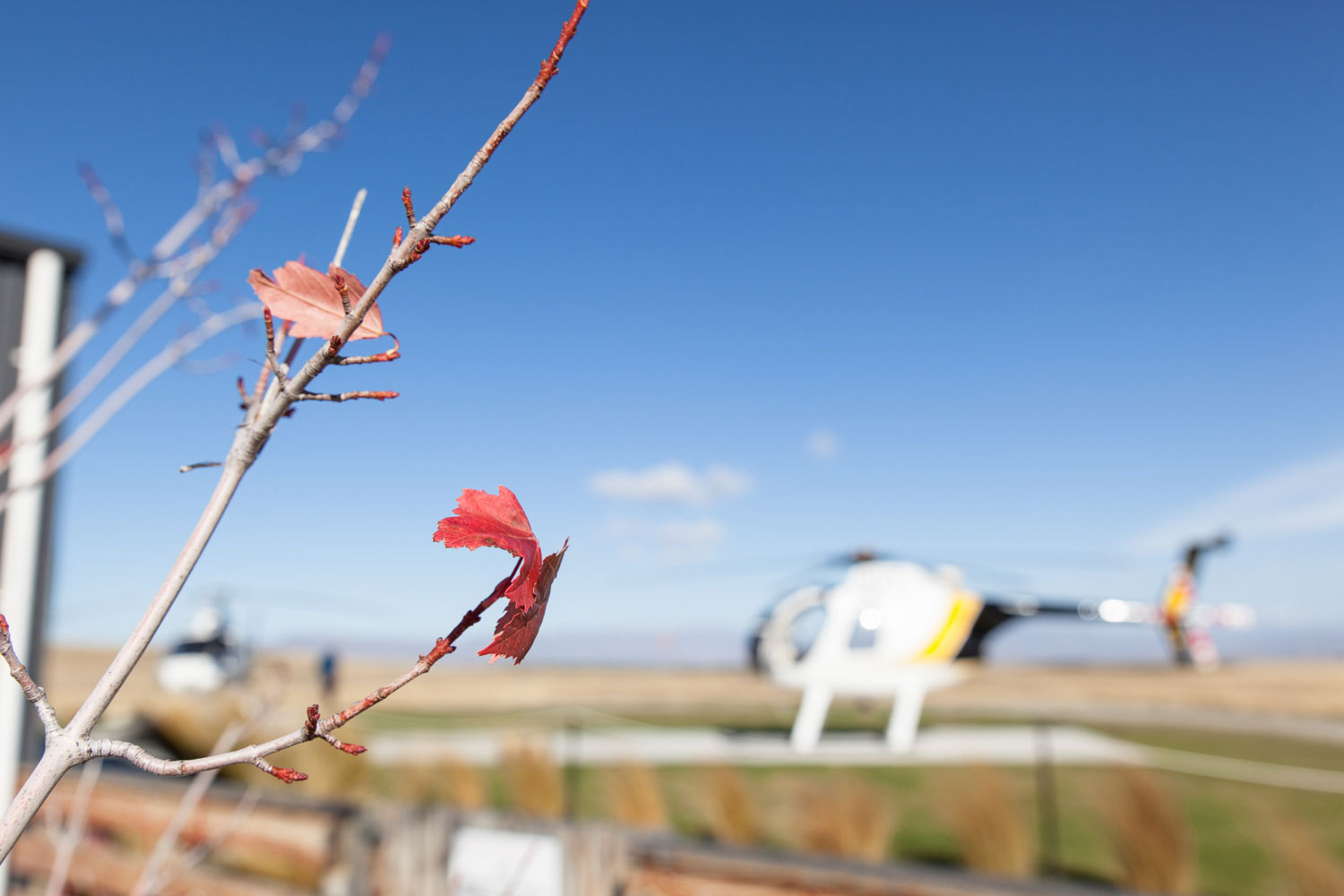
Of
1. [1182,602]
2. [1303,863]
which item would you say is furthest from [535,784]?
[1182,602]

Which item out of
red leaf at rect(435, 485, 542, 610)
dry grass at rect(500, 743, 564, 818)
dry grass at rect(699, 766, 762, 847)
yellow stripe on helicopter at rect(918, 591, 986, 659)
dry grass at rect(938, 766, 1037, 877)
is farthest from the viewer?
yellow stripe on helicopter at rect(918, 591, 986, 659)

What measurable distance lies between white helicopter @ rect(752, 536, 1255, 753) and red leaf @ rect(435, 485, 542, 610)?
8.46m

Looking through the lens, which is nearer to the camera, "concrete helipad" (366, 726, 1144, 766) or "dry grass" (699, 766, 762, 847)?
"dry grass" (699, 766, 762, 847)

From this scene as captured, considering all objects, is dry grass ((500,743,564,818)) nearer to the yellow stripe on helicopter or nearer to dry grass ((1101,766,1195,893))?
dry grass ((1101,766,1195,893))

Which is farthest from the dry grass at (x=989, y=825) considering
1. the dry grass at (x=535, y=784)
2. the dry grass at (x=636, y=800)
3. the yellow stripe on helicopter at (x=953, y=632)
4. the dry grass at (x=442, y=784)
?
the yellow stripe on helicopter at (x=953, y=632)

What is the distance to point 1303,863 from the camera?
2904 millimetres

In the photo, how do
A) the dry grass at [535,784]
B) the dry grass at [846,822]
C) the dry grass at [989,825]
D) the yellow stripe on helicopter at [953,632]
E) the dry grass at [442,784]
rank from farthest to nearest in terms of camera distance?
the yellow stripe on helicopter at [953,632], the dry grass at [442,784], the dry grass at [535,784], the dry grass at [846,822], the dry grass at [989,825]

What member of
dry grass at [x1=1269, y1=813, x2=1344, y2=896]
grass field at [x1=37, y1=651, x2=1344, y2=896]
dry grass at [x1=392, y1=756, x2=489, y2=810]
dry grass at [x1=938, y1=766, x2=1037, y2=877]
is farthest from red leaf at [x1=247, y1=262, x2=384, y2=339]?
dry grass at [x1=392, y1=756, x2=489, y2=810]

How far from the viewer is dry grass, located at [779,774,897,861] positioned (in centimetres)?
377

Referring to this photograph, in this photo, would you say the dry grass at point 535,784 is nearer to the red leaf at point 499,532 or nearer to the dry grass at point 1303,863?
the dry grass at point 1303,863

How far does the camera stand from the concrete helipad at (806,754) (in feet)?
26.2

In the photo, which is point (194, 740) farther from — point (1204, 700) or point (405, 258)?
point (1204, 700)

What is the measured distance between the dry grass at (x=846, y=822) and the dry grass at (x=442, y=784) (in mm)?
1720

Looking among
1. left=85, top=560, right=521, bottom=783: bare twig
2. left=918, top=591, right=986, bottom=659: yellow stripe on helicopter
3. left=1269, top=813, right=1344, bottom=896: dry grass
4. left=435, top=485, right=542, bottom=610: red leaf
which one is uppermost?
left=435, top=485, right=542, bottom=610: red leaf
